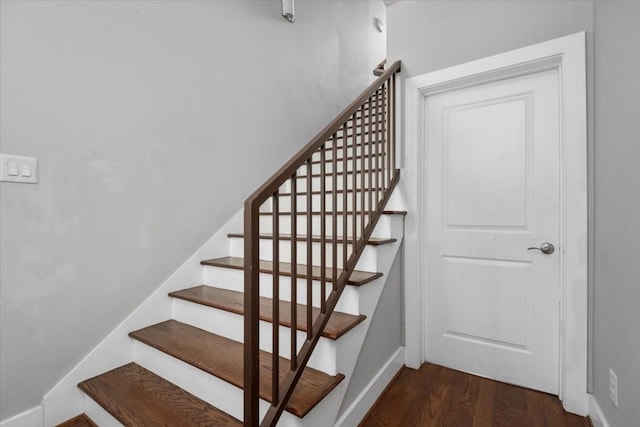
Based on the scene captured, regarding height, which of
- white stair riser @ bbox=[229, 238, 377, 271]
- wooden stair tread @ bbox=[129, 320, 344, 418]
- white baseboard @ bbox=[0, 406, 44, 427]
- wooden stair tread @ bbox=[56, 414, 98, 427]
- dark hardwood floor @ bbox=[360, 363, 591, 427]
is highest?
white stair riser @ bbox=[229, 238, 377, 271]

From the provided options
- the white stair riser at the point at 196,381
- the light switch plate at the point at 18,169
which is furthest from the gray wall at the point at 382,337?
the light switch plate at the point at 18,169

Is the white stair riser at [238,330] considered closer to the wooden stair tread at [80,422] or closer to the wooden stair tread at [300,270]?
the wooden stair tread at [300,270]

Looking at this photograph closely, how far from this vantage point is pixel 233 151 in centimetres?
241

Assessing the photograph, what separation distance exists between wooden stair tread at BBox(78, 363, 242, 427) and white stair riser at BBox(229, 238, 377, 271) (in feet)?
2.61

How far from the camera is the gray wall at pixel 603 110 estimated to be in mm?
1204

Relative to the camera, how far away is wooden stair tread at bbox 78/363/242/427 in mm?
1301

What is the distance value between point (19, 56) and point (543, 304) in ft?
9.80

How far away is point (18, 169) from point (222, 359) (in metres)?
1.26

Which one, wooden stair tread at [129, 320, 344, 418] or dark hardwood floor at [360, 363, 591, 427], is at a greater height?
wooden stair tread at [129, 320, 344, 418]

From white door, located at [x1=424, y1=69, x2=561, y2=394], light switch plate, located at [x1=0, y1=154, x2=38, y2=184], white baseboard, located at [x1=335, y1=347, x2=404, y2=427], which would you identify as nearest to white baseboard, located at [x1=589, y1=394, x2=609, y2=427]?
white door, located at [x1=424, y1=69, x2=561, y2=394]

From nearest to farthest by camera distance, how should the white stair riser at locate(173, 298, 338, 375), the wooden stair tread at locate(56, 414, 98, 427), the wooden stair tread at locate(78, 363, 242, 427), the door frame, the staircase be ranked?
the staircase → the wooden stair tread at locate(78, 363, 242, 427) → the white stair riser at locate(173, 298, 338, 375) → the wooden stair tread at locate(56, 414, 98, 427) → the door frame

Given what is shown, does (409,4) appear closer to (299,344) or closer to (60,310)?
(299,344)

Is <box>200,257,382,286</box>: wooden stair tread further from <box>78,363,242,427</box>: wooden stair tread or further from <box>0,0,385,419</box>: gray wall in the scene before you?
<box>78,363,242,427</box>: wooden stair tread

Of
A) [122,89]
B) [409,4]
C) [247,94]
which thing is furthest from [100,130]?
[409,4]
